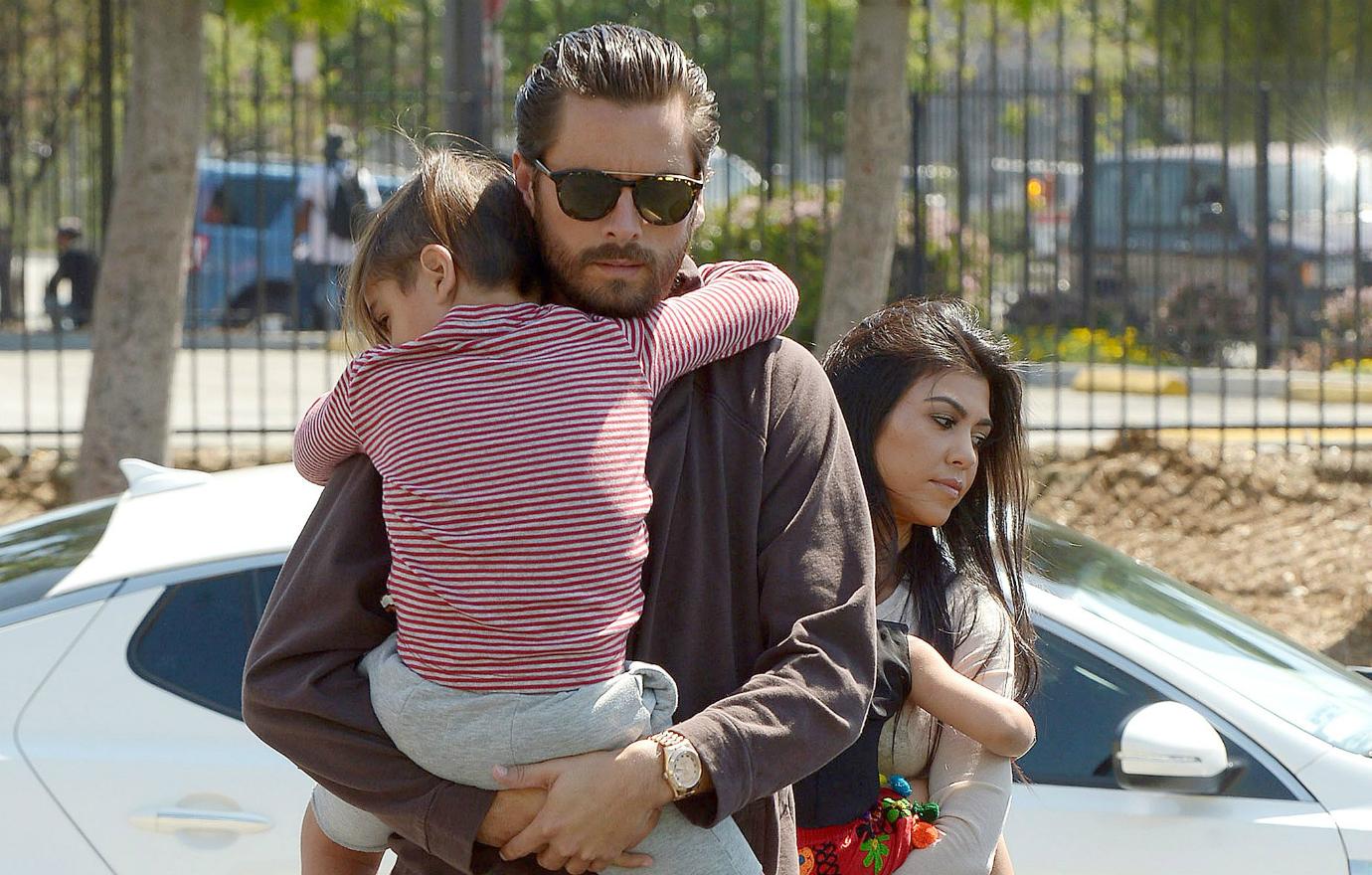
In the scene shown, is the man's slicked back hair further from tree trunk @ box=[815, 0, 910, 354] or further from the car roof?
tree trunk @ box=[815, 0, 910, 354]

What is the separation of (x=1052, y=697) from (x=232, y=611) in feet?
5.34

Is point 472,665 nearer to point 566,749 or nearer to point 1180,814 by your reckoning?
point 566,749

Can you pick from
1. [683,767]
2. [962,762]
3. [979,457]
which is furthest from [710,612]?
[979,457]

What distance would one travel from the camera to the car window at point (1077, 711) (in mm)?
3238

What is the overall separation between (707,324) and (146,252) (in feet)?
18.5

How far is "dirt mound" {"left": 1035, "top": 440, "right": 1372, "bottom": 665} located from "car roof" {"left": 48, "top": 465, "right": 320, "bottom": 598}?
14.5 feet

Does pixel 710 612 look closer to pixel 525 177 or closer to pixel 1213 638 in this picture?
pixel 525 177

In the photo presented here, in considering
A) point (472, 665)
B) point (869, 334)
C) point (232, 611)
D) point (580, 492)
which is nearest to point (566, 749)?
point (472, 665)

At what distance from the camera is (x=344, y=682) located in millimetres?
1955

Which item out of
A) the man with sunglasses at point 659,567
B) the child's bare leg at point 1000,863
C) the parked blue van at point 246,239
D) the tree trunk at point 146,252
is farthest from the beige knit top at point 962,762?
the parked blue van at point 246,239

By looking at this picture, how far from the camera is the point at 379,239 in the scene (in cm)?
204

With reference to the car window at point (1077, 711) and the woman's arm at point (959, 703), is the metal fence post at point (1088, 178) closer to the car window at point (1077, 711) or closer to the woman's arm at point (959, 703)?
the car window at point (1077, 711)

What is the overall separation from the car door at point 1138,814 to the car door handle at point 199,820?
1.43 m

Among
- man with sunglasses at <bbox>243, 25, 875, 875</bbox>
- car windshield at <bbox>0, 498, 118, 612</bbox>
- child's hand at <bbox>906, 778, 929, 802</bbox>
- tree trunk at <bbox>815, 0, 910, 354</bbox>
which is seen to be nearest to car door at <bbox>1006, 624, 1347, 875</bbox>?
child's hand at <bbox>906, 778, 929, 802</bbox>
